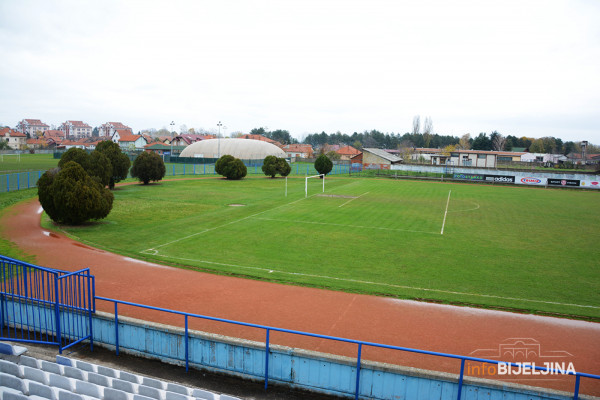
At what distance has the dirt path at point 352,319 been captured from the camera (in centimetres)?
1004

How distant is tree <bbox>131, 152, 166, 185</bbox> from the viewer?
44750 millimetres

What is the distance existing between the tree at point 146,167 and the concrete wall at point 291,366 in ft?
122

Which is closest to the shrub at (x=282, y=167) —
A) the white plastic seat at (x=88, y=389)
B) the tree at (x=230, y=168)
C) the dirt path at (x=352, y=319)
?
the tree at (x=230, y=168)

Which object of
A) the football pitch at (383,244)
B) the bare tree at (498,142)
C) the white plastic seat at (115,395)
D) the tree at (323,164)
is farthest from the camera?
the bare tree at (498,142)

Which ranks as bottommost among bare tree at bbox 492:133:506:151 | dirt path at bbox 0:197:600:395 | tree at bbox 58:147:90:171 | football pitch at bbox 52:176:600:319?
dirt path at bbox 0:197:600:395

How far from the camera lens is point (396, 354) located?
9805 millimetres

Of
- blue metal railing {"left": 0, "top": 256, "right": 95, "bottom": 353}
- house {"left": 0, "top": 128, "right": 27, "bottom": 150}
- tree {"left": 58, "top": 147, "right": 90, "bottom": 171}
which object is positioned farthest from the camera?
house {"left": 0, "top": 128, "right": 27, "bottom": 150}

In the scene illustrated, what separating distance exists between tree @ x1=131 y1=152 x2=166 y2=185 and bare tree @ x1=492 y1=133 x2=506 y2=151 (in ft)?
381

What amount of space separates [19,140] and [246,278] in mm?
169709

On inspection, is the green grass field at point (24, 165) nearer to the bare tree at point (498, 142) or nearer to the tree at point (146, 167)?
the tree at point (146, 167)

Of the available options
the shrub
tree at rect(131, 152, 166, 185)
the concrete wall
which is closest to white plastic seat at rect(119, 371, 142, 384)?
the concrete wall

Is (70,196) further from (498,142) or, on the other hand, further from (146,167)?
(498,142)

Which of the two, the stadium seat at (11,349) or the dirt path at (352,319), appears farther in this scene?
the dirt path at (352,319)

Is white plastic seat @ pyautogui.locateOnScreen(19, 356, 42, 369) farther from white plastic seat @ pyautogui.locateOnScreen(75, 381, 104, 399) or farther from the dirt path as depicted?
the dirt path
